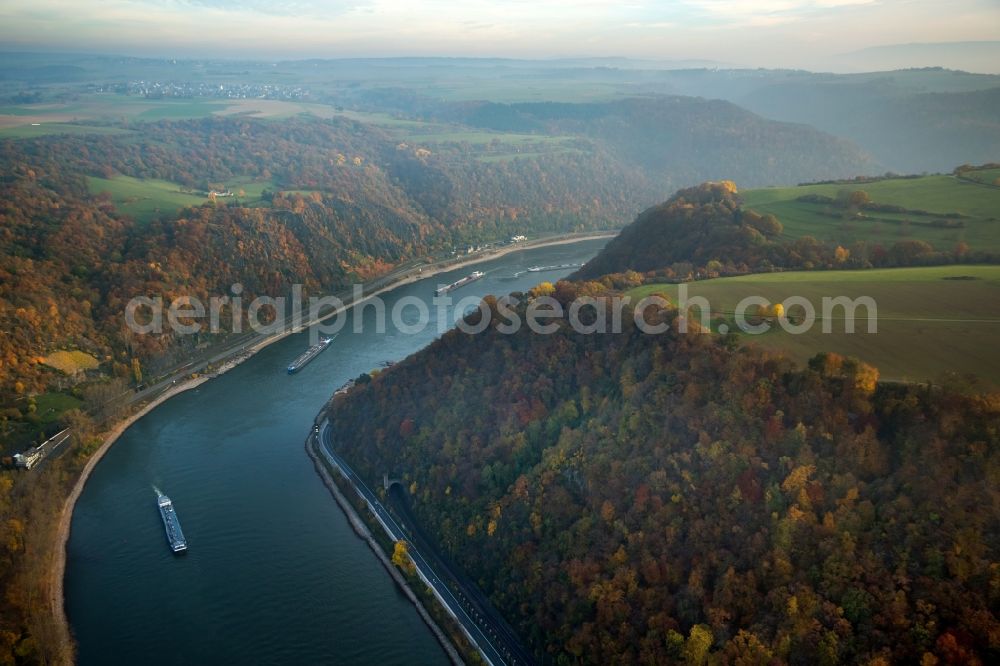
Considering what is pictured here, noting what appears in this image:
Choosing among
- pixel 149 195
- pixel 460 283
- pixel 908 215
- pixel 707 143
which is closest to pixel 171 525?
pixel 908 215

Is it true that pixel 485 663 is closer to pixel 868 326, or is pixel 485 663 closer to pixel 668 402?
pixel 668 402

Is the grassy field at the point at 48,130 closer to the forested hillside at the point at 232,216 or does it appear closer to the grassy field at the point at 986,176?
the forested hillside at the point at 232,216

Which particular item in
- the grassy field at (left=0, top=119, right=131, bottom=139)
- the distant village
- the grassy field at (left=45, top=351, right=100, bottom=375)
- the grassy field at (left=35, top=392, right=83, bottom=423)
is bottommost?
the grassy field at (left=35, top=392, right=83, bottom=423)

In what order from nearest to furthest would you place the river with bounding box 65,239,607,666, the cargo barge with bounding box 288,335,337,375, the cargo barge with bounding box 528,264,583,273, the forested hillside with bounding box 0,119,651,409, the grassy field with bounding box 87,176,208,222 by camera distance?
1. the river with bounding box 65,239,607,666
2. the forested hillside with bounding box 0,119,651,409
3. the cargo barge with bounding box 288,335,337,375
4. the grassy field with bounding box 87,176,208,222
5. the cargo barge with bounding box 528,264,583,273

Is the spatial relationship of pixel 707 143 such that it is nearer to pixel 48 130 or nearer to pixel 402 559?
pixel 48 130

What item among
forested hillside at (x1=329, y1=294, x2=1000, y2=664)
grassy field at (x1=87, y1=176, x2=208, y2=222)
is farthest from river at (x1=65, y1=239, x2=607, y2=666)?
grassy field at (x1=87, y1=176, x2=208, y2=222)

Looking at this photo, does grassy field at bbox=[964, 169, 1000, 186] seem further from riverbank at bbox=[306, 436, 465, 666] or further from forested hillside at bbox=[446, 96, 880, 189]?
forested hillside at bbox=[446, 96, 880, 189]

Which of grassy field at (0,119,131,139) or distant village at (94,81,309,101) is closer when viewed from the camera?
grassy field at (0,119,131,139)

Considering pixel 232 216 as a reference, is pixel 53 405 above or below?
below
